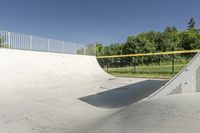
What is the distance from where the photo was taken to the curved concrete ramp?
478cm

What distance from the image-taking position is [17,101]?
7094 mm

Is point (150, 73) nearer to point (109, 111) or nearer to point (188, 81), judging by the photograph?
point (109, 111)

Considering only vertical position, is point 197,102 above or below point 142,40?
below

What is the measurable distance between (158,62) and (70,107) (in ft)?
80.9

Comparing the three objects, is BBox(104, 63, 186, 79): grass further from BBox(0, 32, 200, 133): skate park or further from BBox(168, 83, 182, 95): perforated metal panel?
BBox(168, 83, 182, 95): perforated metal panel

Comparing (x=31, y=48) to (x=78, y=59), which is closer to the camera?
(x=31, y=48)

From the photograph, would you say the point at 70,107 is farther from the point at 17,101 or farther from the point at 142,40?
the point at 142,40

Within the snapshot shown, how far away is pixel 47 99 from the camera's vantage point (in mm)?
7527

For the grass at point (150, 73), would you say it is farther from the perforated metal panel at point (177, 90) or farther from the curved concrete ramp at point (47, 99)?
the perforated metal panel at point (177, 90)

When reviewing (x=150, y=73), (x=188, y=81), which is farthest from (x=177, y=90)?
(x=150, y=73)

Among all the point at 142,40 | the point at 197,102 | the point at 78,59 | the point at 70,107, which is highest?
the point at 142,40

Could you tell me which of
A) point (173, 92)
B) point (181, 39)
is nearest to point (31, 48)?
point (173, 92)

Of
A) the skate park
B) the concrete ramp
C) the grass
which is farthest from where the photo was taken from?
the grass

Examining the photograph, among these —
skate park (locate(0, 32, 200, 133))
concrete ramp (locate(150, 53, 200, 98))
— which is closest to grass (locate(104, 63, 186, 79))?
skate park (locate(0, 32, 200, 133))
